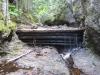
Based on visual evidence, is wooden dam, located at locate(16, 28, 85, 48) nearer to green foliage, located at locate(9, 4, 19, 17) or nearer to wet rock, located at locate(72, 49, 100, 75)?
wet rock, located at locate(72, 49, 100, 75)

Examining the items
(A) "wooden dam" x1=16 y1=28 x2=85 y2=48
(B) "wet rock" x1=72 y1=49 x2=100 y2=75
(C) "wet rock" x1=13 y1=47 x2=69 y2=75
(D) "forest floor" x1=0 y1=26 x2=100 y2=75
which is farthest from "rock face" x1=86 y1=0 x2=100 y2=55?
(A) "wooden dam" x1=16 y1=28 x2=85 y2=48

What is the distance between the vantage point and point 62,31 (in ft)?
30.4

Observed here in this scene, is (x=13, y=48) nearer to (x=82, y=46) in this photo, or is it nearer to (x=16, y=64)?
(x=16, y=64)

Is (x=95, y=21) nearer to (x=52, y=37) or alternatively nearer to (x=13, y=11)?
(x=52, y=37)

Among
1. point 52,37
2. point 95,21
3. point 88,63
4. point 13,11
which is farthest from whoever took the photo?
point 13,11

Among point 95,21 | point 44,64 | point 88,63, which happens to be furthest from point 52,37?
point 44,64

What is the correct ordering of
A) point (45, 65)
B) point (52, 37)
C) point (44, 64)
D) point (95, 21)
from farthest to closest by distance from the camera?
point (52, 37) → point (95, 21) → point (44, 64) → point (45, 65)

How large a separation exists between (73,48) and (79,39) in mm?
512

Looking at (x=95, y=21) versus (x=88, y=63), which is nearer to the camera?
(x=88, y=63)

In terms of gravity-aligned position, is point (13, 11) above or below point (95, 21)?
below

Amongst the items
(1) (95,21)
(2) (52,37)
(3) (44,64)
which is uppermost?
(1) (95,21)

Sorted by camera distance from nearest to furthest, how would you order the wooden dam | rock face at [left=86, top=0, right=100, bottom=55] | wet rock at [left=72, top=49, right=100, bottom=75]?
wet rock at [left=72, top=49, right=100, bottom=75]
rock face at [left=86, top=0, right=100, bottom=55]
the wooden dam

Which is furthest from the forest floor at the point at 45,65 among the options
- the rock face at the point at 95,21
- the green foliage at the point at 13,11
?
the green foliage at the point at 13,11

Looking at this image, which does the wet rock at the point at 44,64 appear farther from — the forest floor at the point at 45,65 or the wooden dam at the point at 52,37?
the wooden dam at the point at 52,37
